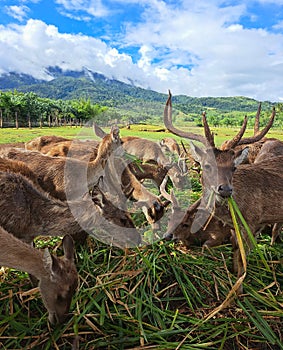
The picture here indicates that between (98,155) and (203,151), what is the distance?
7.52ft

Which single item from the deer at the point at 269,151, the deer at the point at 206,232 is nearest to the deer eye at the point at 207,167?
the deer at the point at 206,232

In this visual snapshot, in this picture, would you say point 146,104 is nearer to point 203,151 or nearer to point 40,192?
point 203,151

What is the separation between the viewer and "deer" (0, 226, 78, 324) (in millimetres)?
2816

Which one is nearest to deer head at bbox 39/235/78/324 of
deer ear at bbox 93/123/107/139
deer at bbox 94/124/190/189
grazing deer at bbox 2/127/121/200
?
grazing deer at bbox 2/127/121/200

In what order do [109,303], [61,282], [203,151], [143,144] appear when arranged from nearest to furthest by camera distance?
[61,282] → [109,303] → [203,151] → [143,144]

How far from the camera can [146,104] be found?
304 inches

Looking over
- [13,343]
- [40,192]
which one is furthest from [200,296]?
[40,192]

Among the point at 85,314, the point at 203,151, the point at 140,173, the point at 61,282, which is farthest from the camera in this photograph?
the point at 140,173

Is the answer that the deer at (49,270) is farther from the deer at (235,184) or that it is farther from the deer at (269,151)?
the deer at (269,151)

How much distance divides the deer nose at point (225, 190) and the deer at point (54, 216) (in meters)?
1.30

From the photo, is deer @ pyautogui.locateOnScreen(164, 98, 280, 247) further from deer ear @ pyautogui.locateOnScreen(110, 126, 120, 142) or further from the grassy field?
deer ear @ pyautogui.locateOnScreen(110, 126, 120, 142)

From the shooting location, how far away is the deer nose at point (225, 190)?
13.1 feet

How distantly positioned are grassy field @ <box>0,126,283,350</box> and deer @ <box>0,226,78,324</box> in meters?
0.26

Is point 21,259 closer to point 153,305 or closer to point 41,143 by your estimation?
point 153,305
